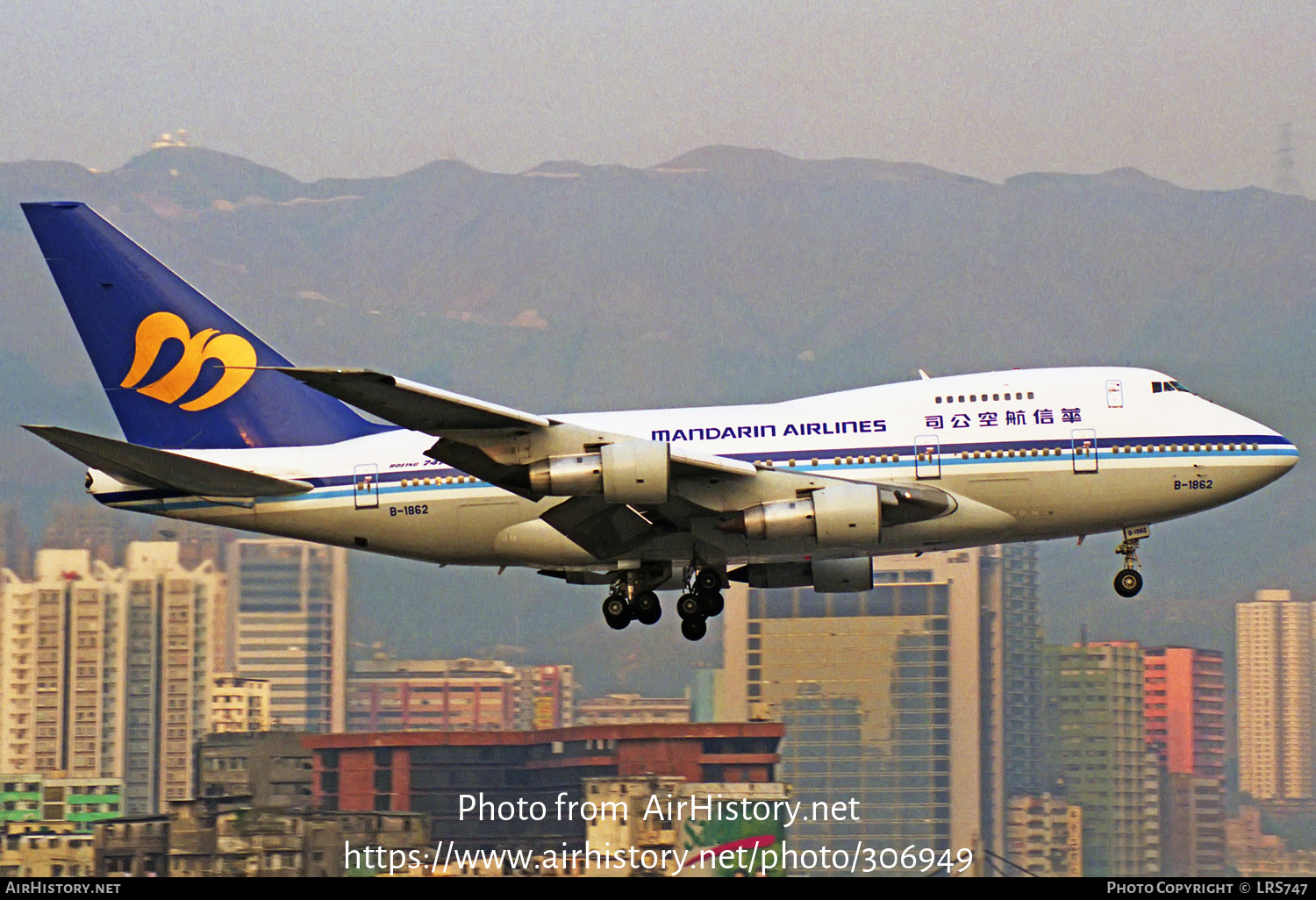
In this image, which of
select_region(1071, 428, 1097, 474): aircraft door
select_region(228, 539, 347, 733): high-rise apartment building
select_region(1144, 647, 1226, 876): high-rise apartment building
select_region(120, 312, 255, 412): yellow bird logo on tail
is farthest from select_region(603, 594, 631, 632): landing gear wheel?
select_region(1144, 647, 1226, 876): high-rise apartment building

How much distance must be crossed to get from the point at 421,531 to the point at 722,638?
3112 inches

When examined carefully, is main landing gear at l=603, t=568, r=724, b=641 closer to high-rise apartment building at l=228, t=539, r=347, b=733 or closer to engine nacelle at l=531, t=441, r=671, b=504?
engine nacelle at l=531, t=441, r=671, b=504

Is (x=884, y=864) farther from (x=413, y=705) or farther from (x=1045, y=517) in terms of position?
(x=1045, y=517)

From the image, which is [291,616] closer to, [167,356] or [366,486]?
[167,356]

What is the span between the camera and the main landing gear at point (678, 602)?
38062 mm

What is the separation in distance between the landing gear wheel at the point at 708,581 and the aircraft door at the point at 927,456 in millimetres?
5361

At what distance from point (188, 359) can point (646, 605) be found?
12.6 m

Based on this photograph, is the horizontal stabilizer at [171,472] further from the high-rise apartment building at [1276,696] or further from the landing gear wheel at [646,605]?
the high-rise apartment building at [1276,696]

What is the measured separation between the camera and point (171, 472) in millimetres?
36531

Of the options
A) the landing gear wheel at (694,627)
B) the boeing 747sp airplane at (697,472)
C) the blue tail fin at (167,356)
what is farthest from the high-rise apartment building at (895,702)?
the boeing 747sp airplane at (697,472)

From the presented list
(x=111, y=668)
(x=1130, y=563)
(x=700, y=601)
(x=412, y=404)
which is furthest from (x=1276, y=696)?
(x=412, y=404)

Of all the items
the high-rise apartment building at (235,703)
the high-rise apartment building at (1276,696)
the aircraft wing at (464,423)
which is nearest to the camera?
the aircraft wing at (464,423)

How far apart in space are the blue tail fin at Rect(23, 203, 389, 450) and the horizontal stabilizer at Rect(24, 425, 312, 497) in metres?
1.51
